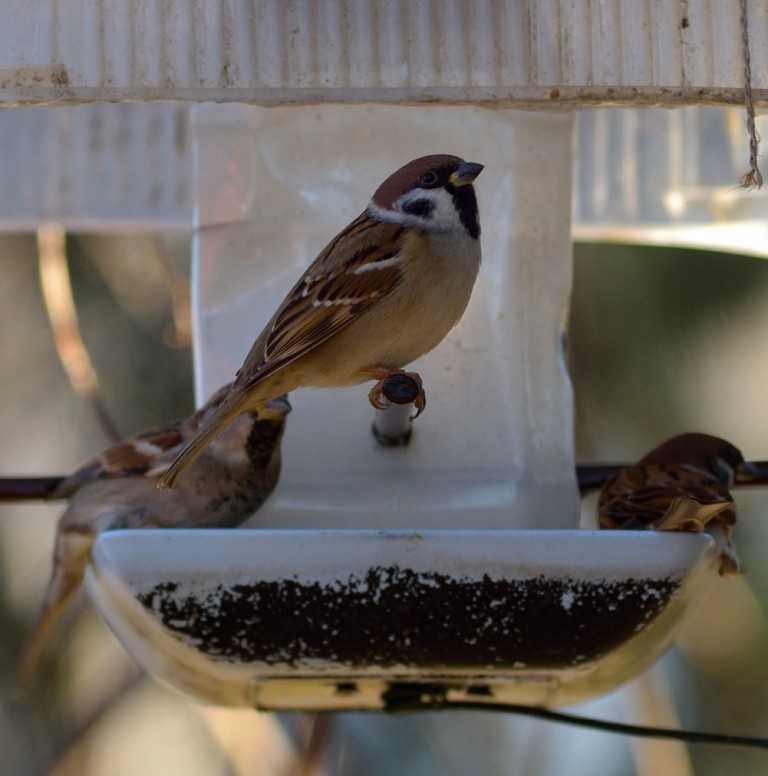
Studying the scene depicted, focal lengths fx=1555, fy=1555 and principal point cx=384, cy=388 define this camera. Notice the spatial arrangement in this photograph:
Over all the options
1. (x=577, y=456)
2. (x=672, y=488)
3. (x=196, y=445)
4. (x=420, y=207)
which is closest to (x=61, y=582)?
(x=196, y=445)

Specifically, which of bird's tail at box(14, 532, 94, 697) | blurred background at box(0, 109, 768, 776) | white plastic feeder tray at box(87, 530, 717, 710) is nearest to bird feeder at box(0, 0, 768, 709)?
white plastic feeder tray at box(87, 530, 717, 710)

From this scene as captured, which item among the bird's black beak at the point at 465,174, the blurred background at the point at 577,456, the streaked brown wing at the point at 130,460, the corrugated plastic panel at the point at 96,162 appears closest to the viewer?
the bird's black beak at the point at 465,174

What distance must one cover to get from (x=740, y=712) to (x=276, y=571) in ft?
11.6

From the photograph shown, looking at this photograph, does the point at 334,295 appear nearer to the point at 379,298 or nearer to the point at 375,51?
the point at 379,298

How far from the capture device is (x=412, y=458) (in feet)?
A: 10.3

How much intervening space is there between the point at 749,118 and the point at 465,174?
0.48 m

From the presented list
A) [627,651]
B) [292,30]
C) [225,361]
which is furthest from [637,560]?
[225,361]

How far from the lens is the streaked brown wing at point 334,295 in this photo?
259 cm

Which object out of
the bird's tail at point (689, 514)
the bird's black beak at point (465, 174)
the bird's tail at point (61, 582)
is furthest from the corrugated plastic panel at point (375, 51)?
the bird's tail at point (61, 582)

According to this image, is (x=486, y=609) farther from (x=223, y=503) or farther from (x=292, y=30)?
(x=292, y=30)

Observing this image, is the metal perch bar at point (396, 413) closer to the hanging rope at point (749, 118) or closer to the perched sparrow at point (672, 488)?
the perched sparrow at point (672, 488)

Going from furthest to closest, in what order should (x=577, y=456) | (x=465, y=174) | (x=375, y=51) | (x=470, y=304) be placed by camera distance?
(x=577, y=456) → (x=470, y=304) → (x=465, y=174) → (x=375, y=51)

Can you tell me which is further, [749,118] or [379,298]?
[379,298]

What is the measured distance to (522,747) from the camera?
544cm
